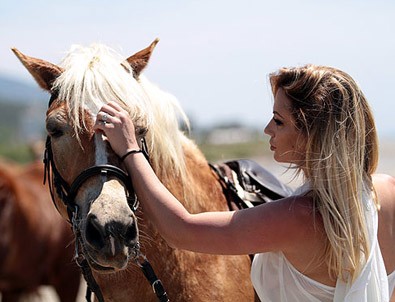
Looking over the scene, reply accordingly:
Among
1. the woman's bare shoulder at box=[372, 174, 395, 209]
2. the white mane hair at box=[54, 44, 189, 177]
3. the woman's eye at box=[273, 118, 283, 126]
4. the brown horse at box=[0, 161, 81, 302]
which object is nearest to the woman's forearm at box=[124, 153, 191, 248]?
the white mane hair at box=[54, 44, 189, 177]

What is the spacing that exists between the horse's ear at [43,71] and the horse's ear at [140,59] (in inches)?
11.6

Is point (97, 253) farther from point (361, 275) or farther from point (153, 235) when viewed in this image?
point (361, 275)

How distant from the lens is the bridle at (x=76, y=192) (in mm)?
2512

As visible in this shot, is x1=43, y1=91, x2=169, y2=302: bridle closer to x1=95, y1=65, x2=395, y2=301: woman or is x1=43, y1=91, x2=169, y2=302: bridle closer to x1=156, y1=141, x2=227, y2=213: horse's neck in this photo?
x1=95, y1=65, x2=395, y2=301: woman

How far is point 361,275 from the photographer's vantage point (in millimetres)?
2342

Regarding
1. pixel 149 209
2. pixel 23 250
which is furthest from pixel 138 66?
pixel 23 250

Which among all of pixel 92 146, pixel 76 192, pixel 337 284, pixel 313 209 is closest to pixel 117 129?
pixel 92 146

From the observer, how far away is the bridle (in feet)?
8.24

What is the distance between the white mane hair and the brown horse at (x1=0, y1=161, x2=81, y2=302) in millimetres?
4402

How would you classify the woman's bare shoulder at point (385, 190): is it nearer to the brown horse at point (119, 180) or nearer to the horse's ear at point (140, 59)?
the brown horse at point (119, 180)

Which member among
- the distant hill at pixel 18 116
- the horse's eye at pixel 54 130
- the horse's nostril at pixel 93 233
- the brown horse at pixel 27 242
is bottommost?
the distant hill at pixel 18 116

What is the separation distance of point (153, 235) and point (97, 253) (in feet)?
1.58

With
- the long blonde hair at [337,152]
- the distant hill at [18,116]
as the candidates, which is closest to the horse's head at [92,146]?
the long blonde hair at [337,152]

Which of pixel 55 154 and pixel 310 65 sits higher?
pixel 310 65
